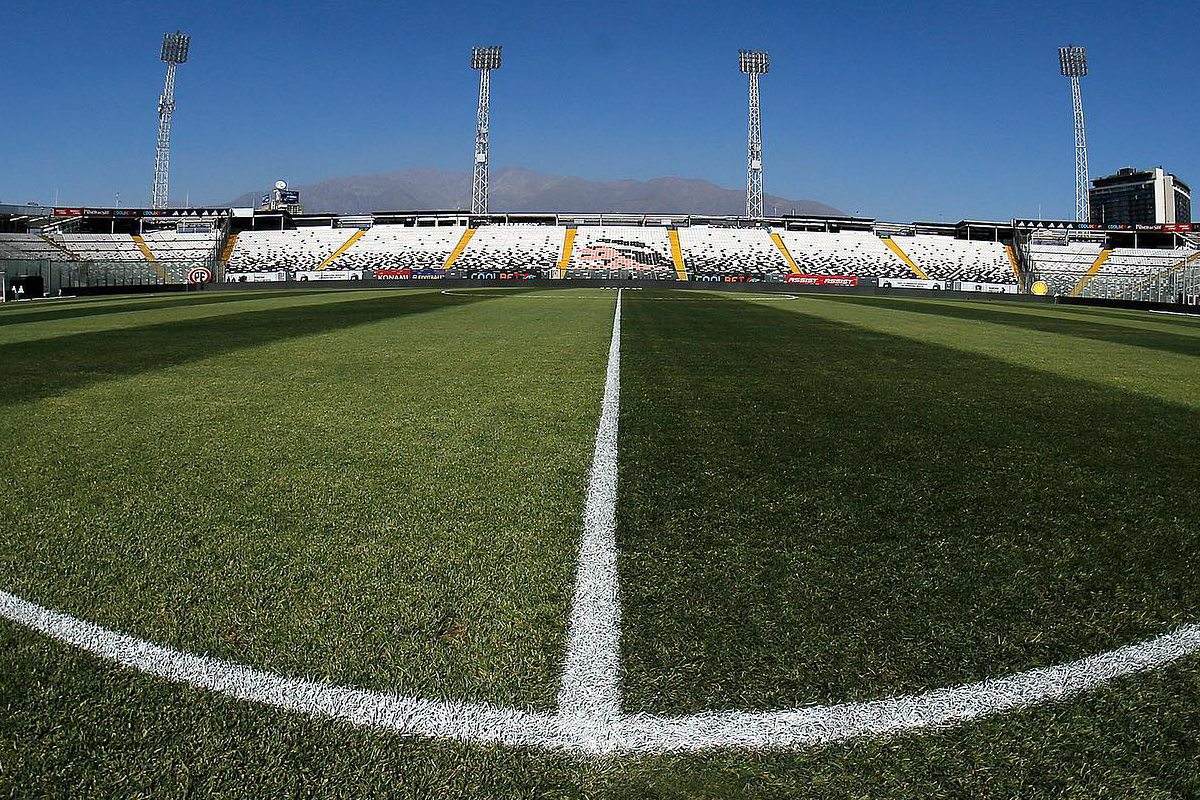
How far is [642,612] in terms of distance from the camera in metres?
2.15

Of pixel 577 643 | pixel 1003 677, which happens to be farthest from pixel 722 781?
pixel 1003 677

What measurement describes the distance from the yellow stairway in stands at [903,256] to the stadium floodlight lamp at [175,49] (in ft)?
205

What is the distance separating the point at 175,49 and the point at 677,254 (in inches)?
1823

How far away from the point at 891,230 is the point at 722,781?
250 ft

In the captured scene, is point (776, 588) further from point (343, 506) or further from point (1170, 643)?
point (343, 506)

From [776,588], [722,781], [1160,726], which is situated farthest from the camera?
[776,588]

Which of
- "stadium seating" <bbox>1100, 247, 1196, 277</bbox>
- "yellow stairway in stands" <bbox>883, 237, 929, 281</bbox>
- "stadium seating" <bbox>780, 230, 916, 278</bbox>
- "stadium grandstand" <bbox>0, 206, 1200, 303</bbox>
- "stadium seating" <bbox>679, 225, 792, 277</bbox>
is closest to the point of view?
"stadium grandstand" <bbox>0, 206, 1200, 303</bbox>

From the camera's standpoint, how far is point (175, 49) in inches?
2584

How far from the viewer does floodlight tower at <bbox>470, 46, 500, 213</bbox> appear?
6725 centimetres

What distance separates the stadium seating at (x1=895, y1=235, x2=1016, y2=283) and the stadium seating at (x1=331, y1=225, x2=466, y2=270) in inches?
1524

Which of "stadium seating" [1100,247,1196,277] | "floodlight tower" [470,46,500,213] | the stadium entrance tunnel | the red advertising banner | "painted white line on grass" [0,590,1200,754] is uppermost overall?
"floodlight tower" [470,46,500,213]

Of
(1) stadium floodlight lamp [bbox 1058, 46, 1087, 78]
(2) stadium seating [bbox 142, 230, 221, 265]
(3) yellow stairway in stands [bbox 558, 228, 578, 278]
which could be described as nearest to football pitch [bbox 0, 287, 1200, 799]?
(3) yellow stairway in stands [bbox 558, 228, 578, 278]

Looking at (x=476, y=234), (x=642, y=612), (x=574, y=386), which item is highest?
(x=476, y=234)

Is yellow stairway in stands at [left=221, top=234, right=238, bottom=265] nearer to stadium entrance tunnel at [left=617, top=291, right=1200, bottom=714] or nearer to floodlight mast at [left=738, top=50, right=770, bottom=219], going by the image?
floodlight mast at [left=738, top=50, right=770, bottom=219]
